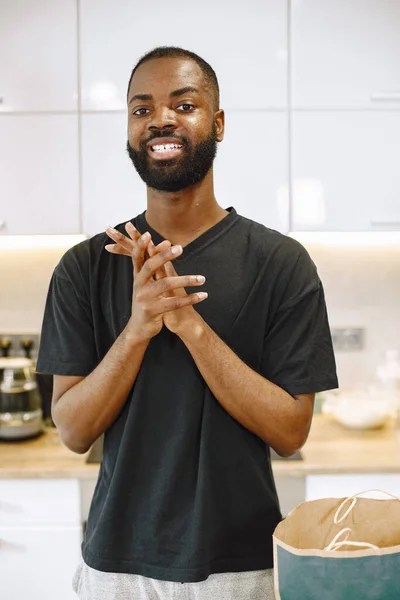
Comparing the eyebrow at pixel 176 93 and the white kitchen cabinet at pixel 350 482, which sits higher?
the eyebrow at pixel 176 93

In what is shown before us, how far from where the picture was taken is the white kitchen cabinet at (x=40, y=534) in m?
2.07

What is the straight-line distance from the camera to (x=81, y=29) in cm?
222

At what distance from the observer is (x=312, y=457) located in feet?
6.92

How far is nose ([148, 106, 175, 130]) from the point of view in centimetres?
122

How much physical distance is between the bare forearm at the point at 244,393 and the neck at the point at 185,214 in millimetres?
229

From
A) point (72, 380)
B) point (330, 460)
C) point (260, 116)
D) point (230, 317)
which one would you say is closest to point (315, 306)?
point (230, 317)

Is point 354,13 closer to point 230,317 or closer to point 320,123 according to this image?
point 320,123

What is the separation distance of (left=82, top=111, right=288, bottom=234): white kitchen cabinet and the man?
3.04 feet

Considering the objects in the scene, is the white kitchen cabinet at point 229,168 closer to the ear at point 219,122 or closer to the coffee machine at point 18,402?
the coffee machine at point 18,402

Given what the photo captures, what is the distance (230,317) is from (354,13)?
4.63 ft

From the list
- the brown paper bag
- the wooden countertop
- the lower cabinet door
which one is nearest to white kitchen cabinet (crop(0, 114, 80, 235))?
the wooden countertop

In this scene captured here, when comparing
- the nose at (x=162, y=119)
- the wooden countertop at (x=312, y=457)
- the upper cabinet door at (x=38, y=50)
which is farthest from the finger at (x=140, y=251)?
the upper cabinet door at (x=38, y=50)

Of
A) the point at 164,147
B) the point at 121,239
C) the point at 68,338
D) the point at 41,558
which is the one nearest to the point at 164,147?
the point at 164,147

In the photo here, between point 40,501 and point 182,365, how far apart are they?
3.53ft
